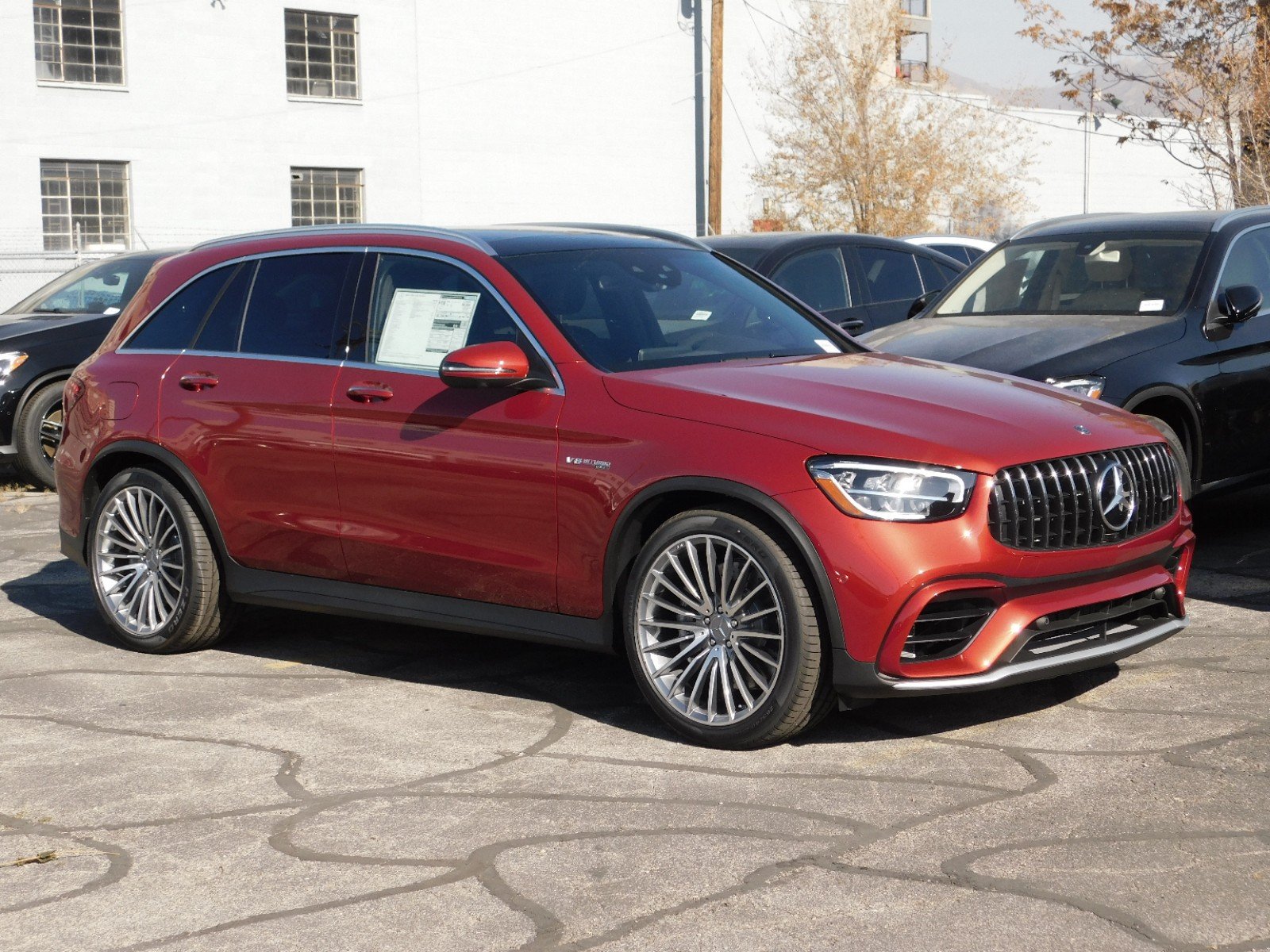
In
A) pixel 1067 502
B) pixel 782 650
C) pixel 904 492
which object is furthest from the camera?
pixel 1067 502

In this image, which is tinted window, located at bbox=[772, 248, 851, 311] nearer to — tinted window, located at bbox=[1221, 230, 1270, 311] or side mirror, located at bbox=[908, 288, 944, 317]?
side mirror, located at bbox=[908, 288, 944, 317]

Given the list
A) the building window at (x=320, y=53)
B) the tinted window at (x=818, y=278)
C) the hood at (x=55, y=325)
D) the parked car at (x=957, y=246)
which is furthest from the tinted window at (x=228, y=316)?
the building window at (x=320, y=53)

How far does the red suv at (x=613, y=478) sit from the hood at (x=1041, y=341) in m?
1.77

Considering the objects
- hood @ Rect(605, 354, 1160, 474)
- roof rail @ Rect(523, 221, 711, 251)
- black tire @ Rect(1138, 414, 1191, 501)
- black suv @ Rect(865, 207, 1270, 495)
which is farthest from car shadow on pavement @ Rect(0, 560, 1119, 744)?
black suv @ Rect(865, 207, 1270, 495)

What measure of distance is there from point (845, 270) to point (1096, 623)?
7.19 m

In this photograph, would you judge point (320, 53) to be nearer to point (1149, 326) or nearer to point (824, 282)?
point (824, 282)

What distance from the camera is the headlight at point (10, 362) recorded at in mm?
12562

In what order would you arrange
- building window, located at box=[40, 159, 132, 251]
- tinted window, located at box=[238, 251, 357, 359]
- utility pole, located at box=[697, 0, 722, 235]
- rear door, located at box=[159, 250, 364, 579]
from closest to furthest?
rear door, located at box=[159, 250, 364, 579] < tinted window, located at box=[238, 251, 357, 359] < utility pole, located at box=[697, 0, 722, 235] < building window, located at box=[40, 159, 132, 251]

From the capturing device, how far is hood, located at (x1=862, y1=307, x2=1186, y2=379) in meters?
8.13

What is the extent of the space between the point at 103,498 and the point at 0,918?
3488mm

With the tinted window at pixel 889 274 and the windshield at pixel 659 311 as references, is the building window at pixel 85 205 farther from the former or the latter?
the windshield at pixel 659 311

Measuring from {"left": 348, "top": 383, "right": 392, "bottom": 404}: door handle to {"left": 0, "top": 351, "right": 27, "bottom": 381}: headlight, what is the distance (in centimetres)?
715

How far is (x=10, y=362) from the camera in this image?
12586 millimetres

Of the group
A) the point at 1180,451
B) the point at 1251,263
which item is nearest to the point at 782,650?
the point at 1180,451
